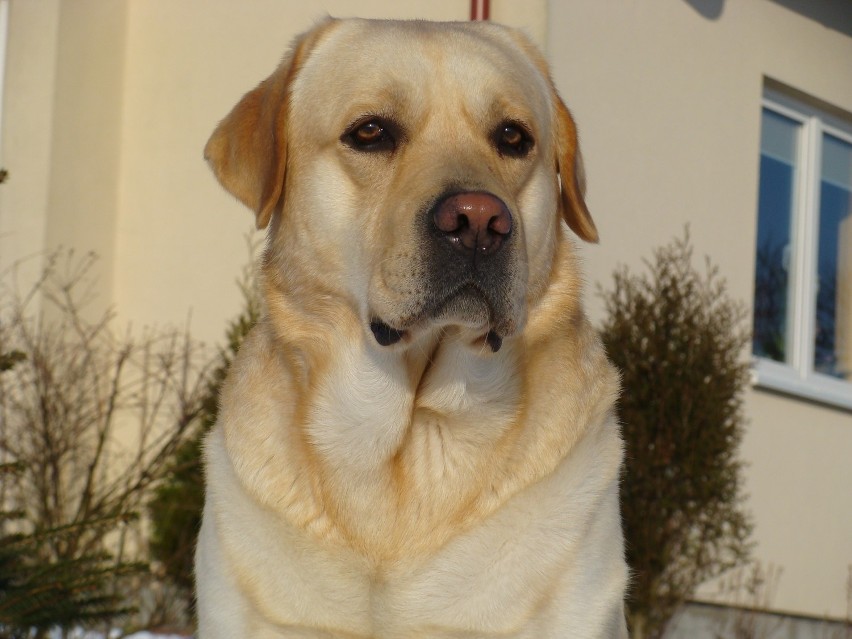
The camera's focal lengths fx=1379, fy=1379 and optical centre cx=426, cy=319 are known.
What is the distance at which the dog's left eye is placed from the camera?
3.86m

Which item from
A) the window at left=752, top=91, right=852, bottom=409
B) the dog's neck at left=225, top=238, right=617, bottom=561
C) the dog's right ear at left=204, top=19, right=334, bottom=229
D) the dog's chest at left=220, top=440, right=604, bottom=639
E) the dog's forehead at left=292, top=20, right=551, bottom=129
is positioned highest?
the window at left=752, top=91, right=852, bottom=409

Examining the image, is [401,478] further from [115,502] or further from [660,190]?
[660,190]

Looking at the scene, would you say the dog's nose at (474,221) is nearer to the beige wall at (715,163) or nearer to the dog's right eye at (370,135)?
the dog's right eye at (370,135)

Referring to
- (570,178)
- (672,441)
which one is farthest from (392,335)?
(672,441)

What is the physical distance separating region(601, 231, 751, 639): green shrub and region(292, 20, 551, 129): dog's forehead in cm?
402

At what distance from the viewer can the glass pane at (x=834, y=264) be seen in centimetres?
1126

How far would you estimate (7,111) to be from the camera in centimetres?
934

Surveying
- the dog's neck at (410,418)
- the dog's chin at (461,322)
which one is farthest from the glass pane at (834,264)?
the dog's chin at (461,322)

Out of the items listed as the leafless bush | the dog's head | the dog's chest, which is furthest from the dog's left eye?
the leafless bush

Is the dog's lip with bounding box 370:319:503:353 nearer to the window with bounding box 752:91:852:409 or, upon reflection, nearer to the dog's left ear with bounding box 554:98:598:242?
the dog's left ear with bounding box 554:98:598:242

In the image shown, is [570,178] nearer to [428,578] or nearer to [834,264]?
[428,578]

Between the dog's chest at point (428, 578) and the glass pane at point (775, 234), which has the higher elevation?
the glass pane at point (775, 234)

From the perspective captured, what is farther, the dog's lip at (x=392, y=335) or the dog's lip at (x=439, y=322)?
the dog's lip at (x=392, y=335)

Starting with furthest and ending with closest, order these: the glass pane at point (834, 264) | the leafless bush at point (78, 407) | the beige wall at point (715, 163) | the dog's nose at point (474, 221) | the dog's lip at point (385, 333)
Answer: the glass pane at point (834, 264)
the beige wall at point (715, 163)
the leafless bush at point (78, 407)
the dog's lip at point (385, 333)
the dog's nose at point (474, 221)
